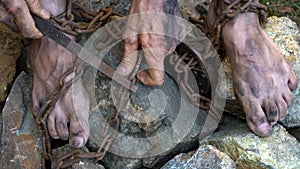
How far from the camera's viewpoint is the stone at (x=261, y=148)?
225 centimetres

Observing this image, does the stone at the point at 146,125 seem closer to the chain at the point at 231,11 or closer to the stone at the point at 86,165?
the stone at the point at 86,165

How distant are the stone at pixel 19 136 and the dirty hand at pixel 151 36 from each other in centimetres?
42

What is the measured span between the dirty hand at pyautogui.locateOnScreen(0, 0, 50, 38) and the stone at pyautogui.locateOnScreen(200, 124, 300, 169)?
85 centimetres

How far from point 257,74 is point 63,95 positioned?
78cm

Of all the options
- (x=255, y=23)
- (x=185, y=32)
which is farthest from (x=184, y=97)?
(x=255, y=23)

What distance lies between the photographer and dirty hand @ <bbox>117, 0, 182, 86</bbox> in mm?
2279

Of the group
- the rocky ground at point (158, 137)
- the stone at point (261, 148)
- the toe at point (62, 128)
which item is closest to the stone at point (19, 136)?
the rocky ground at point (158, 137)

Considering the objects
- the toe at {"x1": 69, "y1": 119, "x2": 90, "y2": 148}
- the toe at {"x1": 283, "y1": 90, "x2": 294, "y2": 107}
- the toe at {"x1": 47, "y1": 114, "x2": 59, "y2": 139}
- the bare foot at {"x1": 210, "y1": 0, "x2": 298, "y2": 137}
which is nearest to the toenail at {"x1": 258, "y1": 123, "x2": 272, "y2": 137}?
the bare foot at {"x1": 210, "y1": 0, "x2": 298, "y2": 137}

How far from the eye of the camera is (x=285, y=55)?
2.53 meters

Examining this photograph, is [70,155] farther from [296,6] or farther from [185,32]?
[296,6]

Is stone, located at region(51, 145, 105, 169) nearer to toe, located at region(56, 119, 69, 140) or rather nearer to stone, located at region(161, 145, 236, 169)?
toe, located at region(56, 119, 69, 140)

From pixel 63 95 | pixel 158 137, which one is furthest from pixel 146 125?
pixel 63 95

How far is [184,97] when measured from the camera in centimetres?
242

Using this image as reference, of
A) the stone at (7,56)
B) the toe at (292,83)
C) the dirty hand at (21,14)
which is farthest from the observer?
the stone at (7,56)
